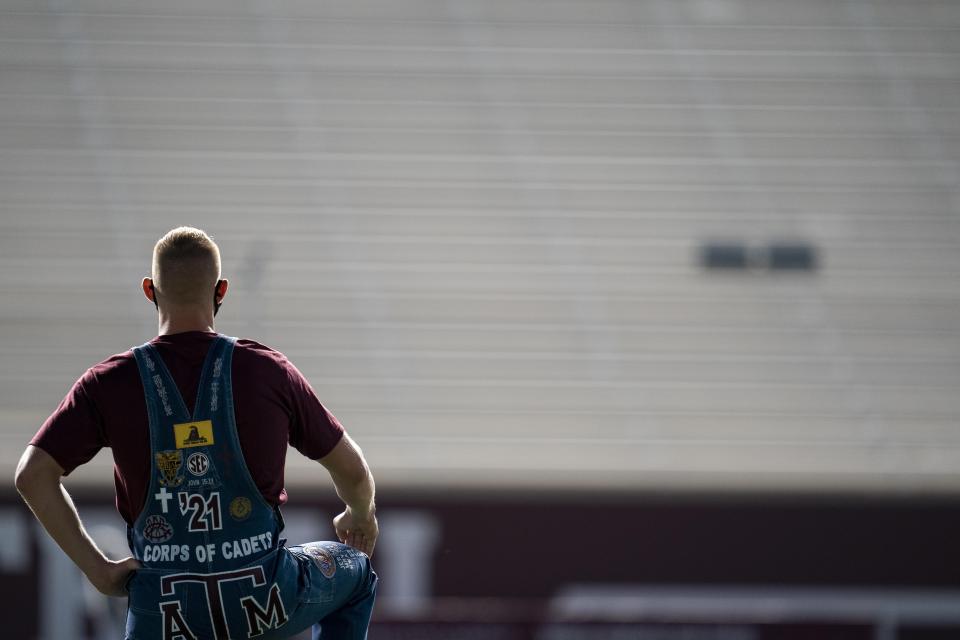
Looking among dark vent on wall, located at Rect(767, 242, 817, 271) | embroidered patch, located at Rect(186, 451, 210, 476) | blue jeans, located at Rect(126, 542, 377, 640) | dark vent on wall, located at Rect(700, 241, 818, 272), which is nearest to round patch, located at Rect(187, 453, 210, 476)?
embroidered patch, located at Rect(186, 451, 210, 476)

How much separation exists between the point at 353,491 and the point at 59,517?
1.51 ft

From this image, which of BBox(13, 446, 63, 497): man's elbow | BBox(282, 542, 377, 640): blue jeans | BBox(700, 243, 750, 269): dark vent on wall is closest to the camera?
BBox(13, 446, 63, 497): man's elbow

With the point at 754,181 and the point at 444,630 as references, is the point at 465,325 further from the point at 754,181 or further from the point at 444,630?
the point at 444,630

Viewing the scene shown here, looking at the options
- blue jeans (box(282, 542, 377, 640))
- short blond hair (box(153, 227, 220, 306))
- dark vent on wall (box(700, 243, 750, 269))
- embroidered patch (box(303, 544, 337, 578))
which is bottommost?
blue jeans (box(282, 542, 377, 640))

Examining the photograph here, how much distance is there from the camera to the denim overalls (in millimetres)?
1698

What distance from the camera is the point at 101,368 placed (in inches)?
67.2

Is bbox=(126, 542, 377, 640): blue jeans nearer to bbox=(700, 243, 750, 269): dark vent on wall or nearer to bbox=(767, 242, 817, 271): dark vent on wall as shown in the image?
bbox=(700, 243, 750, 269): dark vent on wall

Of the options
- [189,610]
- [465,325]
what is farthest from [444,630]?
[465,325]

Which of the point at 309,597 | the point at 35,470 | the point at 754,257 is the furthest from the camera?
the point at 754,257

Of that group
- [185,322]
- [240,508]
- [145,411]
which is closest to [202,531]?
[240,508]

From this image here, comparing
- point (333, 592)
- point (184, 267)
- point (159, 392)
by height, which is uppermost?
point (184, 267)

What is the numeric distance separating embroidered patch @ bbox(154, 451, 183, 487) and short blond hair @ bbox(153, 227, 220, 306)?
240 mm

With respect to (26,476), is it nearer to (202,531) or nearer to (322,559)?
(202,531)

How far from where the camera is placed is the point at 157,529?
1729 mm
